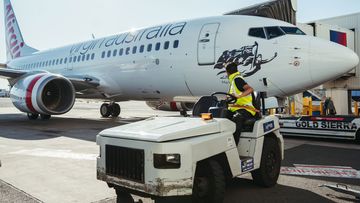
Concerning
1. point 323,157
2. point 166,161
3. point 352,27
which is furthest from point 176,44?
point 352,27

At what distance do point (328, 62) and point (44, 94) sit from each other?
9.12 m

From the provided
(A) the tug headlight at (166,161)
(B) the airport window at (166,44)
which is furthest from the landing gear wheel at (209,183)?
(B) the airport window at (166,44)

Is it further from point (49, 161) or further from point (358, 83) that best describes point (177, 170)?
point (358, 83)

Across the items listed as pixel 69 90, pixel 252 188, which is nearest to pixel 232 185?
pixel 252 188

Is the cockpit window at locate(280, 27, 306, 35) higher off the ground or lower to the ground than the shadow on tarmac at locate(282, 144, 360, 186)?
higher

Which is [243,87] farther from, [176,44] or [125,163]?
[176,44]

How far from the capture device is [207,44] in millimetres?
9305

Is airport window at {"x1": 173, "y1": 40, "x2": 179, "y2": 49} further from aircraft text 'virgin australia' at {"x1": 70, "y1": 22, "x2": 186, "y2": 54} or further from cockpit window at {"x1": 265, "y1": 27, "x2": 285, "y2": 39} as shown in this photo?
cockpit window at {"x1": 265, "y1": 27, "x2": 285, "y2": 39}

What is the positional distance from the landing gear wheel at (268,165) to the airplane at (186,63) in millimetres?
2064

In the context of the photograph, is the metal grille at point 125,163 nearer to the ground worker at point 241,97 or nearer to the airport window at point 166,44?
Result: the ground worker at point 241,97

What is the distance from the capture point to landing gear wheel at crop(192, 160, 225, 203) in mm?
3191

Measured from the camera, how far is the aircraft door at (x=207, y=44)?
30.0 ft

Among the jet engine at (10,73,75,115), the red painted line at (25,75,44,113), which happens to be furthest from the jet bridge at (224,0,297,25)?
the red painted line at (25,75,44,113)

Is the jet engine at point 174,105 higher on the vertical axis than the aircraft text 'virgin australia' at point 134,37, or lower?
lower
